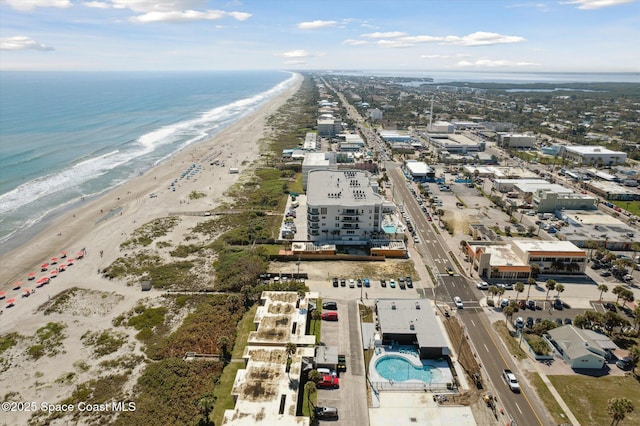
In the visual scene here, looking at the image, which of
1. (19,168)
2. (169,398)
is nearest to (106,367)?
(169,398)

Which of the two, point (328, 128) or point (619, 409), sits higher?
point (328, 128)

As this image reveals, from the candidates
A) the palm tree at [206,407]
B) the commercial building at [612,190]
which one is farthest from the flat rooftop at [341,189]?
the commercial building at [612,190]

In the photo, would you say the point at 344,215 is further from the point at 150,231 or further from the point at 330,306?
the point at 150,231

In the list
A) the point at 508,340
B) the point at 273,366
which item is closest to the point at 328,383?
the point at 273,366

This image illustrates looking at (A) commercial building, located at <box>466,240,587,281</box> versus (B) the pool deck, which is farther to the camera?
(A) commercial building, located at <box>466,240,587,281</box>

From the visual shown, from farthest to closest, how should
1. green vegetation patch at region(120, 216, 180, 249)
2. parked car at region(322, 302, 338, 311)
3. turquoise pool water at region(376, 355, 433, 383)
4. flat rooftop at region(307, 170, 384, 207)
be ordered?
green vegetation patch at region(120, 216, 180, 249) < flat rooftop at region(307, 170, 384, 207) < parked car at region(322, 302, 338, 311) < turquoise pool water at region(376, 355, 433, 383)

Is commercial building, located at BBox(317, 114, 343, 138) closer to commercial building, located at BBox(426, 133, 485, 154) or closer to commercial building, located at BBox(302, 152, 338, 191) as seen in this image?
commercial building, located at BBox(426, 133, 485, 154)

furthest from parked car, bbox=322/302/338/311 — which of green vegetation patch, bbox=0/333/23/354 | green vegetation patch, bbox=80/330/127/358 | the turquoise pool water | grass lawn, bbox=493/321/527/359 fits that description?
green vegetation patch, bbox=0/333/23/354

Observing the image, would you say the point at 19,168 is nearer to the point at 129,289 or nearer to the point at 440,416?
the point at 129,289
